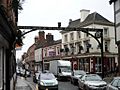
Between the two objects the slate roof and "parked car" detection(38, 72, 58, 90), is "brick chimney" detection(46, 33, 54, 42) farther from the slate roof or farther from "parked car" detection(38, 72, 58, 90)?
"parked car" detection(38, 72, 58, 90)

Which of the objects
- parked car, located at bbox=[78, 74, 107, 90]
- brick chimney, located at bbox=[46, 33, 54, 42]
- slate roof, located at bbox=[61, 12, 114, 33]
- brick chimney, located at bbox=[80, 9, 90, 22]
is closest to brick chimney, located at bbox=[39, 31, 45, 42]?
brick chimney, located at bbox=[46, 33, 54, 42]

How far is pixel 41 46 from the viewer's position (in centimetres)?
9312

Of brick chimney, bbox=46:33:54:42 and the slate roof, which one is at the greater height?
the slate roof

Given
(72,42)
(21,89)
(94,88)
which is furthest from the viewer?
(72,42)

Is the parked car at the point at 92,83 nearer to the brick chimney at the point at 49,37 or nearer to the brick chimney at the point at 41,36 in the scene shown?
the brick chimney at the point at 49,37

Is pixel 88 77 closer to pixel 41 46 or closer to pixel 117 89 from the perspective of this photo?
pixel 117 89

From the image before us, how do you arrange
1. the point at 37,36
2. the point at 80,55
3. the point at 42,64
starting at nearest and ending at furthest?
the point at 80,55
the point at 42,64
the point at 37,36

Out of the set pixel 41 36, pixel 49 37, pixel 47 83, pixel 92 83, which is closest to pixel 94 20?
pixel 49 37

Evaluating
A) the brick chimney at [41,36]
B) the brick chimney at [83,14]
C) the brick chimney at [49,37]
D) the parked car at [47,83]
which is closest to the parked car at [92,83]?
the parked car at [47,83]

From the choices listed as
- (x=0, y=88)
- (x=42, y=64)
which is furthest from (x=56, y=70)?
(x=42, y=64)

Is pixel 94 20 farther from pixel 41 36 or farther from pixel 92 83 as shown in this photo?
pixel 41 36

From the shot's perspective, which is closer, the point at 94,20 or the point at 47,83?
the point at 47,83

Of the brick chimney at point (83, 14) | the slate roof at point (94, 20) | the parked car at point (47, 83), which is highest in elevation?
the brick chimney at point (83, 14)

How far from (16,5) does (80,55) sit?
172 ft
